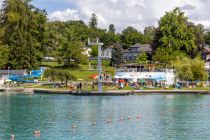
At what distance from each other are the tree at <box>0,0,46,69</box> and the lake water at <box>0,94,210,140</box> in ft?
115

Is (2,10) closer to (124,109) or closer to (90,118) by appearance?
(124,109)

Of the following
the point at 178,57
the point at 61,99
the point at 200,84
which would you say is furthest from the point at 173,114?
the point at 178,57

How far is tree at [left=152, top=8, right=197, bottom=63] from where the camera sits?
12744cm

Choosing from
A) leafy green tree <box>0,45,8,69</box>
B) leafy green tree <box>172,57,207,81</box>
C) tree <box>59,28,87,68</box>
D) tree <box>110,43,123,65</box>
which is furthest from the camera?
tree <box>110,43,123,65</box>

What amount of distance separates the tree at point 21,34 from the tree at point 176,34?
1126 inches

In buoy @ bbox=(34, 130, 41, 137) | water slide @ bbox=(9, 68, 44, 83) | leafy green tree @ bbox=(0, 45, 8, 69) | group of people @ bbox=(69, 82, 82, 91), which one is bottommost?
buoy @ bbox=(34, 130, 41, 137)

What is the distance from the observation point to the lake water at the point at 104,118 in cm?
4472

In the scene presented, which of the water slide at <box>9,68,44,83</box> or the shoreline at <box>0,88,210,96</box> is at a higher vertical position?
the water slide at <box>9,68,44,83</box>

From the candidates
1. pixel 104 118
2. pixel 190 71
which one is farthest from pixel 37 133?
pixel 190 71

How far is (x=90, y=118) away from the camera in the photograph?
183 feet

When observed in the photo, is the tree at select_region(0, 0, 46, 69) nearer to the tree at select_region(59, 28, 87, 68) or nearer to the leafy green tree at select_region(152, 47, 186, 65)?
the tree at select_region(59, 28, 87, 68)

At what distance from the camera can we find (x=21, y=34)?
387ft

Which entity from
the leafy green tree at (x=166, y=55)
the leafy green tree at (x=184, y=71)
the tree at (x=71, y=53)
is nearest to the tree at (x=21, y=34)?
the tree at (x=71, y=53)

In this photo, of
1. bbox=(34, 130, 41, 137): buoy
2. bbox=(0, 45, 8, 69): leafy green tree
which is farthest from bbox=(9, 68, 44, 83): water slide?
bbox=(34, 130, 41, 137): buoy
